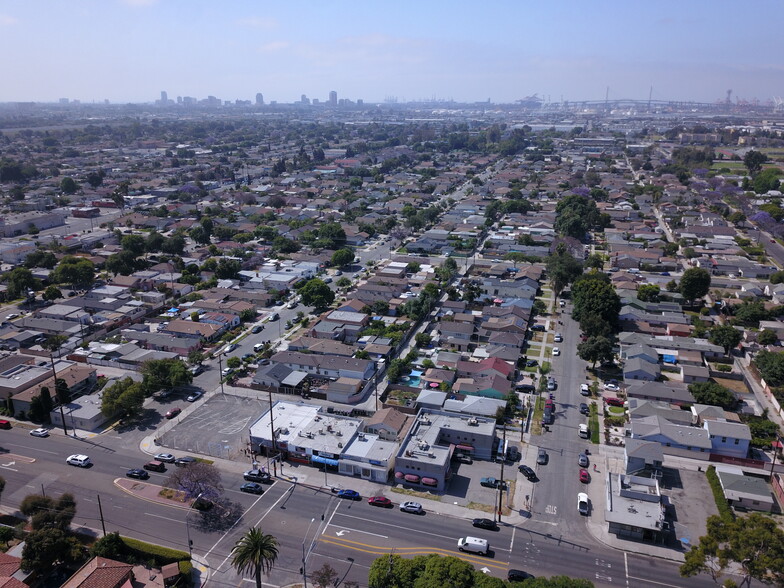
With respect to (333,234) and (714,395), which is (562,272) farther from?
(333,234)

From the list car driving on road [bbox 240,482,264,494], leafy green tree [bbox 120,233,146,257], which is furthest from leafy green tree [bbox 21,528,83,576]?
leafy green tree [bbox 120,233,146,257]

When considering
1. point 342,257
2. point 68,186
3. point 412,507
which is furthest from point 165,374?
point 68,186

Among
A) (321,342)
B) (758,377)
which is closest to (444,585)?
(321,342)

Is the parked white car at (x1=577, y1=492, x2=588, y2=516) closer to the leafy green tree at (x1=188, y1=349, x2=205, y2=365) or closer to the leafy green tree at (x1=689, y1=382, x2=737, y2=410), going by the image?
the leafy green tree at (x1=689, y1=382, x2=737, y2=410)

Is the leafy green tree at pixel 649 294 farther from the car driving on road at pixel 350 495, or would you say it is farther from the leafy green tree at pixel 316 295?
the car driving on road at pixel 350 495

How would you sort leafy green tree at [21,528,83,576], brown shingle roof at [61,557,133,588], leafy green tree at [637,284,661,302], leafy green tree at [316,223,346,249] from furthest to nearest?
leafy green tree at [316,223,346,249], leafy green tree at [637,284,661,302], leafy green tree at [21,528,83,576], brown shingle roof at [61,557,133,588]

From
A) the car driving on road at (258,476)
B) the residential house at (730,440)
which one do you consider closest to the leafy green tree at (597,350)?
the residential house at (730,440)
